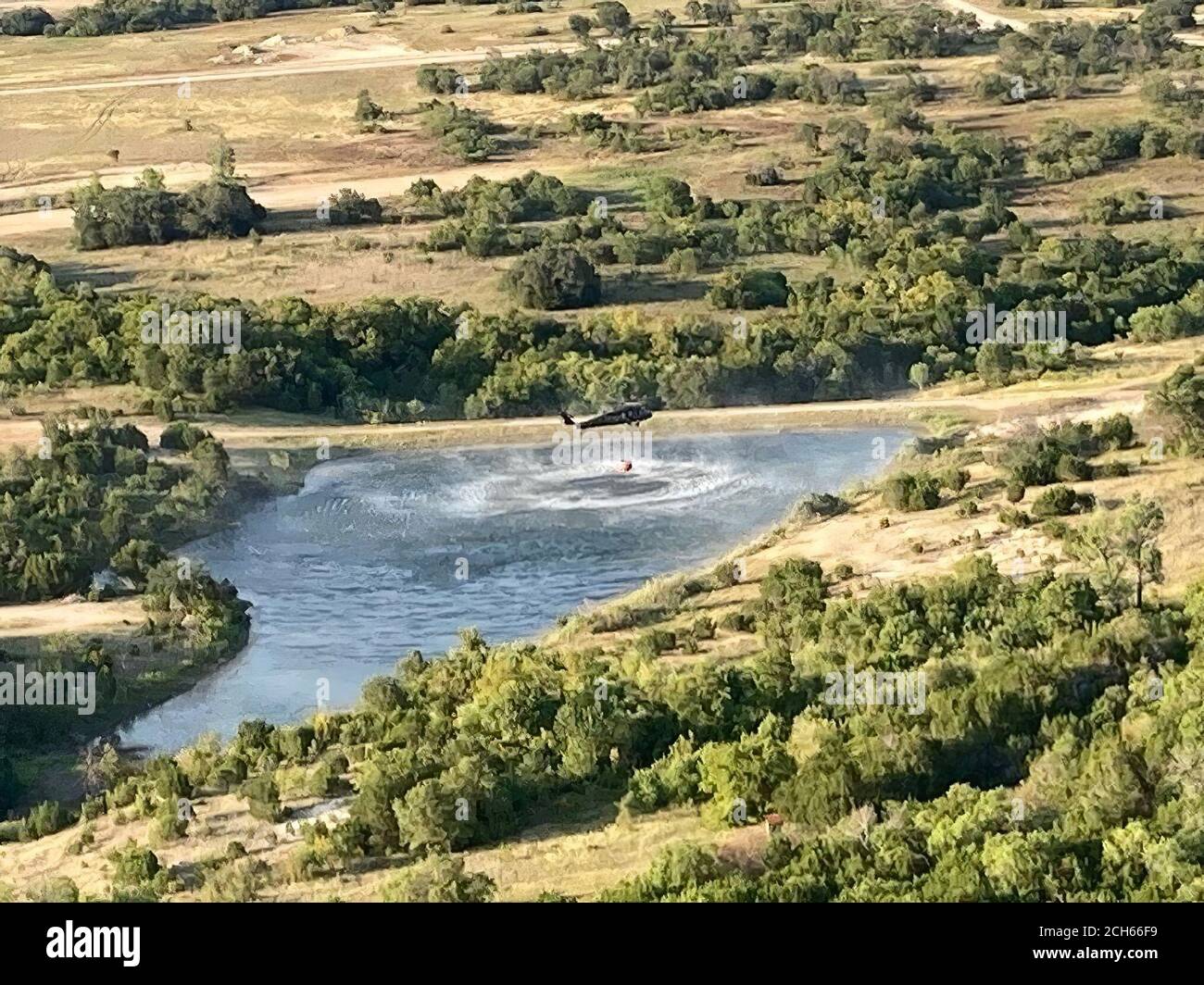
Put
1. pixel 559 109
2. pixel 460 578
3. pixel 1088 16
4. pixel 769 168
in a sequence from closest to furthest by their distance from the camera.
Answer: pixel 460 578 < pixel 769 168 < pixel 559 109 < pixel 1088 16

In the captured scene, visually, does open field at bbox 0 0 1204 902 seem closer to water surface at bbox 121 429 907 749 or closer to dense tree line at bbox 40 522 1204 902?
dense tree line at bbox 40 522 1204 902

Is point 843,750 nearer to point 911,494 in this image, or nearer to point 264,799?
point 264,799

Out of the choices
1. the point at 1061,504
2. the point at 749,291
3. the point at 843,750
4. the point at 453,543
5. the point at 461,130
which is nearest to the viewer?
the point at 843,750

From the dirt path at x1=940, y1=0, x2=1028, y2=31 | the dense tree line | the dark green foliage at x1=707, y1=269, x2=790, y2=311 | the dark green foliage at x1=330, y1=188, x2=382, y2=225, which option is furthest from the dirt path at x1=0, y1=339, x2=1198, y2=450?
the dirt path at x1=940, y1=0, x2=1028, y2=31

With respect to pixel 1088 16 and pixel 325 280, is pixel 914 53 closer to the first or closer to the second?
pixel 1088 16

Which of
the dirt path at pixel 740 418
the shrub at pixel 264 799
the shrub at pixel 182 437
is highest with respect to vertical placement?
the shrub at pixel 182 437

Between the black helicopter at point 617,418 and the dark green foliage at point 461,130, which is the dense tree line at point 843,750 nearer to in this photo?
the black helicopter at point 617,418

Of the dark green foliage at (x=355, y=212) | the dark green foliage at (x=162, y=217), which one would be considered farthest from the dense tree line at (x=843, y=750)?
Result: the dark green foliage at (x=355, y=212)

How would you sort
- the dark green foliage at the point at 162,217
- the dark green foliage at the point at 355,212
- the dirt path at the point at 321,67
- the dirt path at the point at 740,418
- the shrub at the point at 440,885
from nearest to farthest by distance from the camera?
the shrub at the point at 440,885 → the dirt path at the point at 740,418 → the dark green foliage at the point at 162,217 → the dark green foliage at the point at 355,212 → the dirt path at the point at 321,67

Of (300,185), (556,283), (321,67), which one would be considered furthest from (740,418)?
(321,67)
